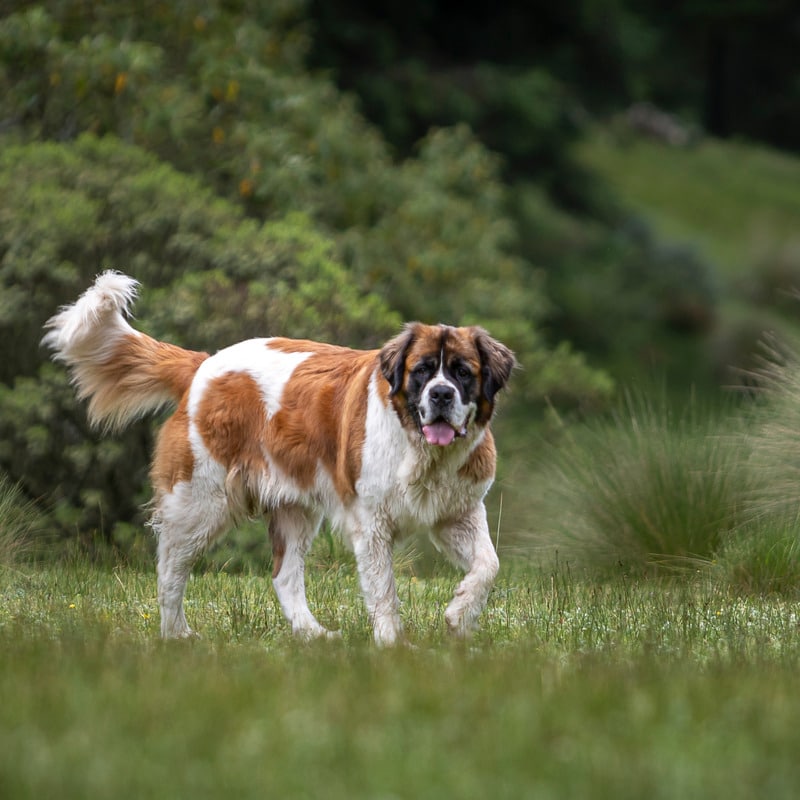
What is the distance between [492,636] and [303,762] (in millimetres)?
2651

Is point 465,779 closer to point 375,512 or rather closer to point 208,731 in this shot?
point 208,731

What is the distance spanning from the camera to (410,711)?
4.62 meters

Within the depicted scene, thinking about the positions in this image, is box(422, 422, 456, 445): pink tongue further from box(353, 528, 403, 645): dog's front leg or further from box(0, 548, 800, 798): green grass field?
box(0, 548, 800, 798): green grass field

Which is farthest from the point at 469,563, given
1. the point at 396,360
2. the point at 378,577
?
the point at 396,360

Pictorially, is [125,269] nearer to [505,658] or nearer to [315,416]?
[315,416]

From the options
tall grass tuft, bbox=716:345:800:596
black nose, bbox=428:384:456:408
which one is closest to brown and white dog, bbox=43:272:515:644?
black nose, bbox=428:384:456:408

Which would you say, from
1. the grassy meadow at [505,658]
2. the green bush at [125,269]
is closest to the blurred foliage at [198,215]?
the green bush at [125,269]

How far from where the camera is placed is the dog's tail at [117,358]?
7680 millimetres

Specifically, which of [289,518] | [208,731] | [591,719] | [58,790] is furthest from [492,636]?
[58,790]

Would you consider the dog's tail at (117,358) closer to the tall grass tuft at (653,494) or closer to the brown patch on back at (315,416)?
the brown patch on back at (315,416)

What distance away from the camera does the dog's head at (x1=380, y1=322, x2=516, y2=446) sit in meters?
6.60

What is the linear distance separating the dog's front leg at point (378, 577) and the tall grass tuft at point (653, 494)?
252 cm

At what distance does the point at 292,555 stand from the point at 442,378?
5.10 ft

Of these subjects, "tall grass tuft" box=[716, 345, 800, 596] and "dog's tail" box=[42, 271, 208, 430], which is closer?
"dog's tail" box=[42, 271, 208, 430]
